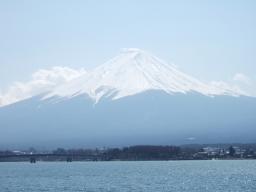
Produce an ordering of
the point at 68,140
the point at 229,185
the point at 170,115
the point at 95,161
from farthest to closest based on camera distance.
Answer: the point at 170,115 < the point at 68,140 < the point at 95,161 < the point at 229,185

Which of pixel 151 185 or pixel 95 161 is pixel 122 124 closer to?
pixel 95 161

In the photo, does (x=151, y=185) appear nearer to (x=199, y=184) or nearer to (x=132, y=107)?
(x=199, y=184)

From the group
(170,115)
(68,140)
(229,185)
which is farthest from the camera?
(170,115)

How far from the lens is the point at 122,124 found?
473 feet

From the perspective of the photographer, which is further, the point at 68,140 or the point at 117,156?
the point at 68,140

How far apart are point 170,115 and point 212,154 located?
5170cm

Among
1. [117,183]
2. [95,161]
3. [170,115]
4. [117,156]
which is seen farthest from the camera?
[170,115]

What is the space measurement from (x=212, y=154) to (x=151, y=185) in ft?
Answer: 173

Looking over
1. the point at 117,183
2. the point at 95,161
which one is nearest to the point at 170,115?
the point at 95,161

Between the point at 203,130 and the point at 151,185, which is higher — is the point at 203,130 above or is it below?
above

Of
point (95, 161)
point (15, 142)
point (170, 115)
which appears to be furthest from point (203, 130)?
point (95, 161)

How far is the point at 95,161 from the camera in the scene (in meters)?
99.3

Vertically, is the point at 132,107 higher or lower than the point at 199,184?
higher

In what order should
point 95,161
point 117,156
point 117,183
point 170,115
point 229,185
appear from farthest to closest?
point 170,115, point 95,161, point 117,156, point 117,183, point 229,185
